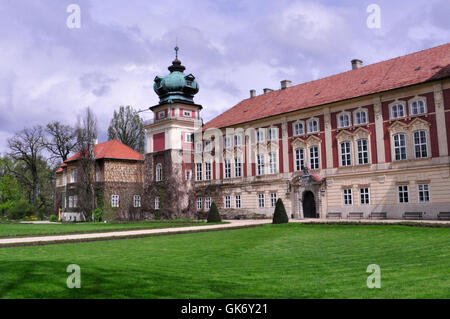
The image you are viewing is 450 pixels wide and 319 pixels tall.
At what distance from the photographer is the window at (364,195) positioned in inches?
1180

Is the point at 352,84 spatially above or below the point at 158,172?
above

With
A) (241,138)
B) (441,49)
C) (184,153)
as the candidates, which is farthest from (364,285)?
(184,153)

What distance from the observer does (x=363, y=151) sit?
3056cm

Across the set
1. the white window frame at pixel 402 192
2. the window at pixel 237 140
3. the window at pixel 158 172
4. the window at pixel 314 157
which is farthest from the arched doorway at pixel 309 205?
the window at pixel 158 172

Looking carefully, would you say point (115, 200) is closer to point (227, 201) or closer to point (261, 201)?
point (227, 201)

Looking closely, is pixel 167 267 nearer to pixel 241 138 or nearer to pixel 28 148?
pixel 241 138

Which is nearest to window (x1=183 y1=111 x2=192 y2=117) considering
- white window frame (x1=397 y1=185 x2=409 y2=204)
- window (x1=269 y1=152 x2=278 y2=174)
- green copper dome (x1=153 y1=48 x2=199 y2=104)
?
green copper dome (x1=153 y1=48 x2=199 y2=104)

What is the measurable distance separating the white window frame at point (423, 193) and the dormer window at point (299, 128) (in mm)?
10499

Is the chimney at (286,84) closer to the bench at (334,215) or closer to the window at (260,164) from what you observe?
the window at (260,164)

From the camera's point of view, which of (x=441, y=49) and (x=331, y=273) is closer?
(x=331, y=273)

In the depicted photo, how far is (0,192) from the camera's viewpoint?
204ft

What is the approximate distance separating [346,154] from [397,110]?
4.91 meters

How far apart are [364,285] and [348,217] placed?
24640 millimetres

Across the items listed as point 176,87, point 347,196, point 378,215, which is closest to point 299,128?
point 347,196
